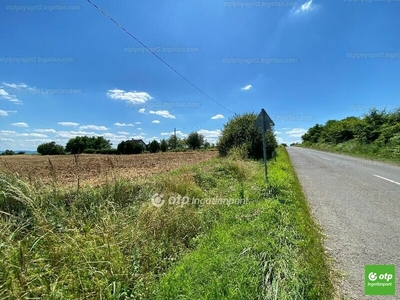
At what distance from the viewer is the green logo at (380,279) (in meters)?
2.68

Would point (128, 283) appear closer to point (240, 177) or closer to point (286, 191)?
point (286, 191)

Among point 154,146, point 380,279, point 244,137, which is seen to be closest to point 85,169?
point 244,137

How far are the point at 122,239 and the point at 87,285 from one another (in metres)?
1.00

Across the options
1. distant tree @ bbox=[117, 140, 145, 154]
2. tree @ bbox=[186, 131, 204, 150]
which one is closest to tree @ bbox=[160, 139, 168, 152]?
tree @ bbox=[186, 131, 204, 150]

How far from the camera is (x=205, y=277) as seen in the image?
2709 mm

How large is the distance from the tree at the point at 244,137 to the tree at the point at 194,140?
56.5 meters

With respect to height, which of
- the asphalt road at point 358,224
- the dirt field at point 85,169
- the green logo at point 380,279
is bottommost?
the green logo at point 380,279

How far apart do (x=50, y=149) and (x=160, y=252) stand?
77.5 meters

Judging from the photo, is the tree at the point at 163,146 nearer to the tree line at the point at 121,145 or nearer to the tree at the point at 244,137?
the tree line at the point at 121,145

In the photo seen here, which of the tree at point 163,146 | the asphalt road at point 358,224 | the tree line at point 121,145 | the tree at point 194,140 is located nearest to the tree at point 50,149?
the tree line at point 121,145

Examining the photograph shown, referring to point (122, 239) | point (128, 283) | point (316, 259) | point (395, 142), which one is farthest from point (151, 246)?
point (395, 142)

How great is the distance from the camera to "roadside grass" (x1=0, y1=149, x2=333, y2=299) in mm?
2500

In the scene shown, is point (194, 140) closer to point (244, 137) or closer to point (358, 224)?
point (244, 137)

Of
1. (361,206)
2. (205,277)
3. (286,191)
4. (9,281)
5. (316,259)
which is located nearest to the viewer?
(9,281)
